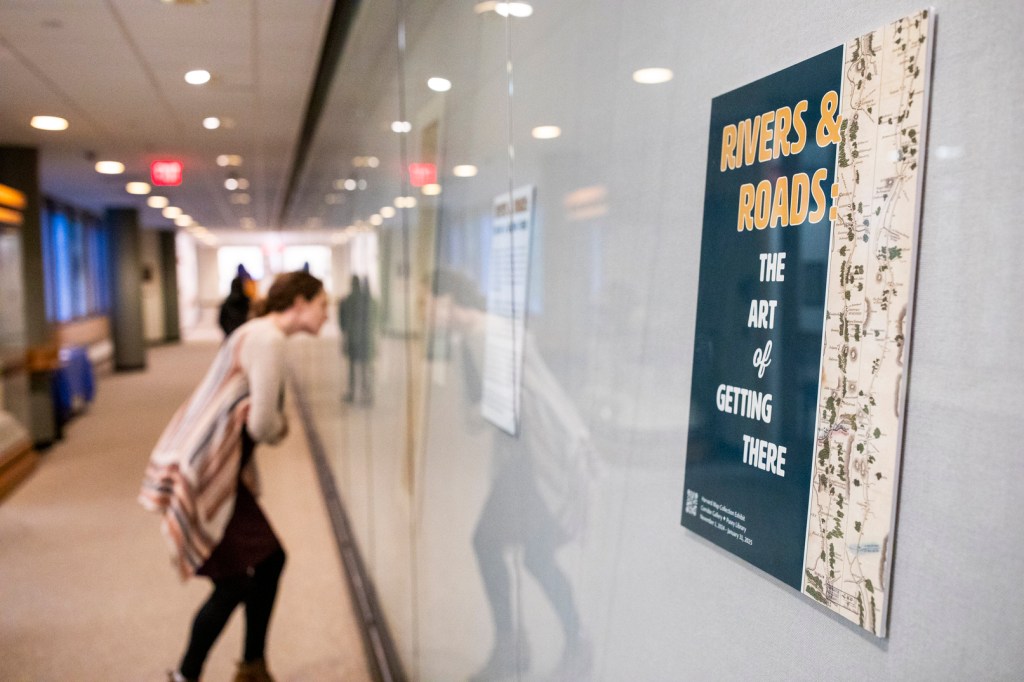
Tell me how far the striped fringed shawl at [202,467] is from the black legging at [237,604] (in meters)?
0.18

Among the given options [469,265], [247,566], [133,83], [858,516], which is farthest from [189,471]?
[133,83]

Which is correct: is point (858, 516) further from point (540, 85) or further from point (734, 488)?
point (540, 85)

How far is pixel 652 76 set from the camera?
1.20 metres

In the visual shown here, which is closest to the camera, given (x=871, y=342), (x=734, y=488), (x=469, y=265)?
(x=871, y=342)

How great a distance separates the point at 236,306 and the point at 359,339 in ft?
8.78

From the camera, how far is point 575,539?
1458mm

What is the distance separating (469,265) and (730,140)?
1286mm

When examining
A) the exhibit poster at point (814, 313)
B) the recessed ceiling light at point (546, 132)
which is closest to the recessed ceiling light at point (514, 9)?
the recessed ceiling light at point (546, 132)

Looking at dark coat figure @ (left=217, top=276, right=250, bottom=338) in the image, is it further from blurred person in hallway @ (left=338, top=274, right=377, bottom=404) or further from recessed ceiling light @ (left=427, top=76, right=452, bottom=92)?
recessed ceiling light @ (left=427, top=76, right=452, bottom=92)

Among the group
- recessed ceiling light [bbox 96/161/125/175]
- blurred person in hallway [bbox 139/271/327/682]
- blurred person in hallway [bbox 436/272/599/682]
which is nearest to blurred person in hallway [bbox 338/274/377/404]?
blurred person in hallway [bbox 139/271/327/682]

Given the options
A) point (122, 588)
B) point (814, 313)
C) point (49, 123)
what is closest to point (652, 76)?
point (814, 313)

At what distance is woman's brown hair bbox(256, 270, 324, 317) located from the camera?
325cm

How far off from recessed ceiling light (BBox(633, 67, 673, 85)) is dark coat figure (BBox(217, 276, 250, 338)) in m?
6.28

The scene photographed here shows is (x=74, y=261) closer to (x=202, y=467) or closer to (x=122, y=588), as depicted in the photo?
(x=122, y=588)
